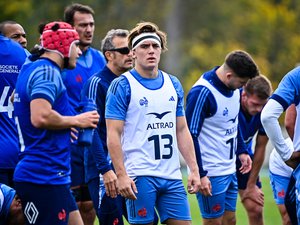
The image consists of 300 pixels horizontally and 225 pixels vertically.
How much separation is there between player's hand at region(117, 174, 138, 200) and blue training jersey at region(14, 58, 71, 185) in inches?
31.8

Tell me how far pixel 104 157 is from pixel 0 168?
99 centimetres

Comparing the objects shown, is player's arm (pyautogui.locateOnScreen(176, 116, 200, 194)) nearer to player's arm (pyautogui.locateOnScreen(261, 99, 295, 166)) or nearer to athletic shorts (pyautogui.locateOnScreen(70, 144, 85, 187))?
player's arm (pyautogui.locateOnScreen(261, 99, 295, 166))

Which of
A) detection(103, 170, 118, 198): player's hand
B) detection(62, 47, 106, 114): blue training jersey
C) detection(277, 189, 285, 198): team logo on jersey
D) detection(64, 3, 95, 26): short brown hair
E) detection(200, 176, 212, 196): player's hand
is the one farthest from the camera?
detection(64, 3, 95, 26): short brown hair

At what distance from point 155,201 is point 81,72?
98.5 inches

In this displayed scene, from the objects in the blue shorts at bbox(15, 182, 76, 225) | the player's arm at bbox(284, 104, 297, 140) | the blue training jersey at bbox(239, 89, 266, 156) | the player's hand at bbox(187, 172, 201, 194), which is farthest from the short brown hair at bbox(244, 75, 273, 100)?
the blue shorts at bbox(15, 182, 76, 225)

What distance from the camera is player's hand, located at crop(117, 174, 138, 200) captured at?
8.94 meters

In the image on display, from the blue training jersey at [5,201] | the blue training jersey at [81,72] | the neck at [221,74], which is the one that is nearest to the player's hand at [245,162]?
the neck at [221,74]

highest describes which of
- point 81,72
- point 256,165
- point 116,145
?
point 81,72

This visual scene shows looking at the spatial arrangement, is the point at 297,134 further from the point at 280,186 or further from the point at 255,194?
the point at 255,194

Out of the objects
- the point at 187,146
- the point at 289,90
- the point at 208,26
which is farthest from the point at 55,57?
the point at 208,26

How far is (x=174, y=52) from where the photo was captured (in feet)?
156

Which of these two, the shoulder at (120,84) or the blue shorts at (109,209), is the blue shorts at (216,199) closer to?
the blue shorts at (109,209)

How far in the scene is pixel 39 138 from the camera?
26.9 feet

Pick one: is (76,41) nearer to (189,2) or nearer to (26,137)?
(26,137)
